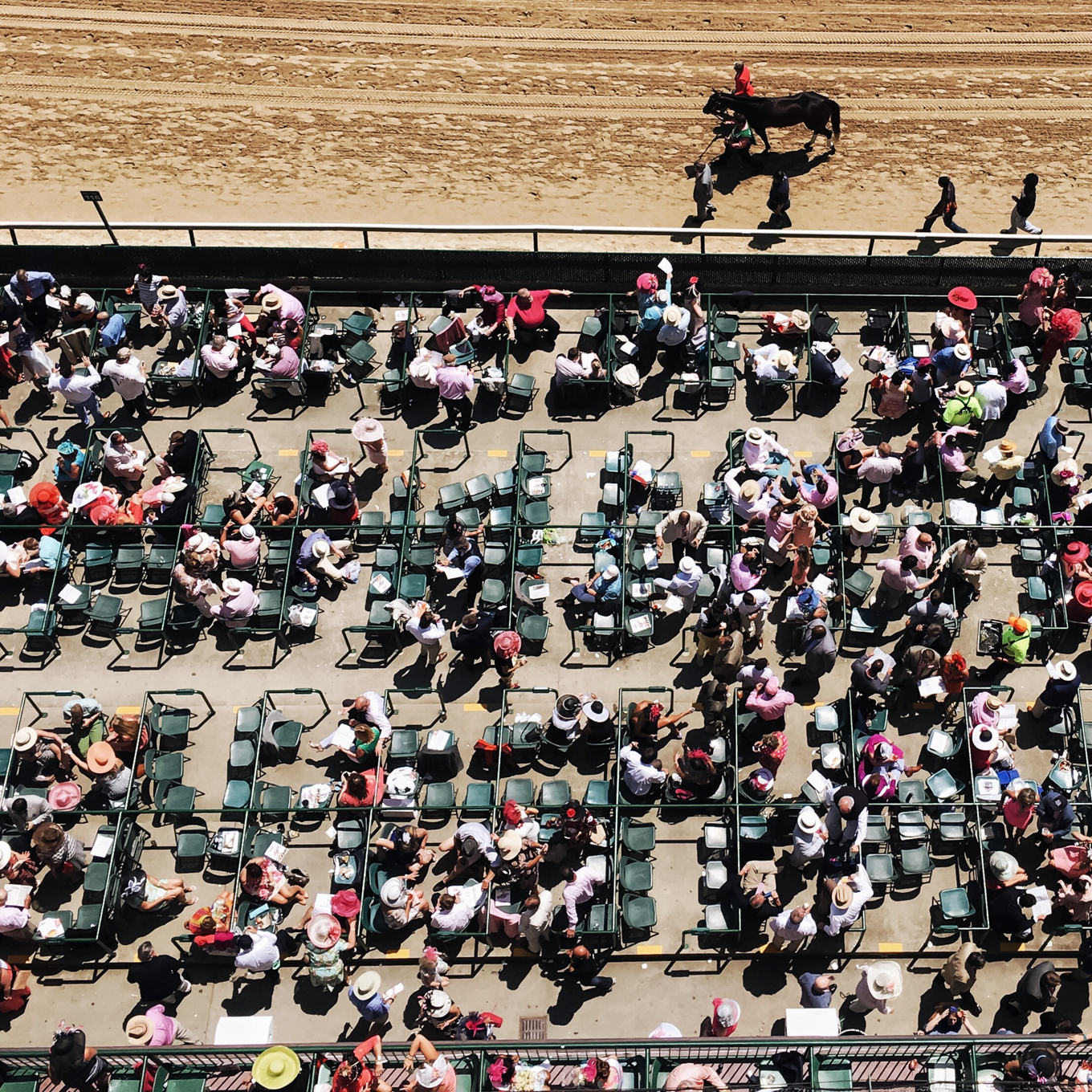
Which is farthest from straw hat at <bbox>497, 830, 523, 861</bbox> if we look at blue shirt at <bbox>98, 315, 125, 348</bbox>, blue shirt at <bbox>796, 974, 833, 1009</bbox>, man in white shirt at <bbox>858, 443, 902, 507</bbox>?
blue shirt at <bbox>98, 315, 125, 348</bbox>

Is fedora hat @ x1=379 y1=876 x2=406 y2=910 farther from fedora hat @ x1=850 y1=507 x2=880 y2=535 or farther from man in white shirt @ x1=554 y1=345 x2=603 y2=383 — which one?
man in white shirt @ x1=554 y1=345 x2=603 y2=383

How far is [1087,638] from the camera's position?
18.7m

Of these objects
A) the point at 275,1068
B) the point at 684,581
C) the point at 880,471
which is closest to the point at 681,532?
the point at 684,581

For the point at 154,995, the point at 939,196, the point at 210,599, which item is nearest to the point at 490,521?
the point at 210,599

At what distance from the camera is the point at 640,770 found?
663 inches

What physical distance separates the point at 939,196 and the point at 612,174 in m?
6.51

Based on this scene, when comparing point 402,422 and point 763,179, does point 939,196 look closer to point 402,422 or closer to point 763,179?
point 763,179

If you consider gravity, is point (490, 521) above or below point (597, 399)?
below

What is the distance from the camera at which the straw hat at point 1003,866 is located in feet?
53.3

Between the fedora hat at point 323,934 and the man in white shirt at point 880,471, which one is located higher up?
the man in white shirt at point 880,471

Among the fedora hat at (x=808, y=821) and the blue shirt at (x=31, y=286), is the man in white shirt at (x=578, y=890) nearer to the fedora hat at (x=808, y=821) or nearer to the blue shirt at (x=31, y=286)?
the fedora hat at (x=808, y=821)

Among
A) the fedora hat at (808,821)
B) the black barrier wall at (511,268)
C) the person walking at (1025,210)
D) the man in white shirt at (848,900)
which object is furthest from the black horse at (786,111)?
the man in white shirt at (848,900)

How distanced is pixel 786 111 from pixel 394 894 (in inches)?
678

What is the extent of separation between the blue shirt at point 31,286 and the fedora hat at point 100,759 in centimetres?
883
